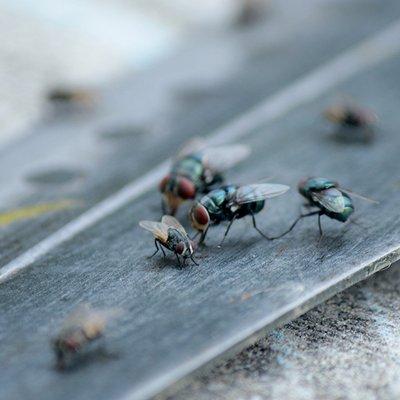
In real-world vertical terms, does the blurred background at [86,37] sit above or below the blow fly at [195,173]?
above

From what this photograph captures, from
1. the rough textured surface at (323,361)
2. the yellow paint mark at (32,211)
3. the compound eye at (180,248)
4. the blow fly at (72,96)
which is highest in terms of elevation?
the blow fly at (72,96)

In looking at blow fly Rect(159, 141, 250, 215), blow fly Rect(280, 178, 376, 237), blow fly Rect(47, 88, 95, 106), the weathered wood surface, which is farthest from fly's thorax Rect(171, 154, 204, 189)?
blow fly Rect(47, 88, 95, 106)

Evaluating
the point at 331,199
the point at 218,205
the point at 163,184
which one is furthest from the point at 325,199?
the point at 163,184

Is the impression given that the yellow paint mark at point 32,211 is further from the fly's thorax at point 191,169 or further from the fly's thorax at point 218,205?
the fly's thorax at point 218,205

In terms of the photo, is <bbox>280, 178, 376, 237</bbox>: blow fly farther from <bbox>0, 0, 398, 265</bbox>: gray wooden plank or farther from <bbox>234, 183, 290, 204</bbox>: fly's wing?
<bbox>0, 0, 398, 265</bbox>: gray wooden plank

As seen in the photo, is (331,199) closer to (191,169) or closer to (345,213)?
(345,213)

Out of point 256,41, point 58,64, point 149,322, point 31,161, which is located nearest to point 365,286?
point 149,322

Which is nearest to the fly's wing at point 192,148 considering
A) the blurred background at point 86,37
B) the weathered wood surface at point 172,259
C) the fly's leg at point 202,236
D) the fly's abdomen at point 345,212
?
the weathered wood surface at point 172,259
